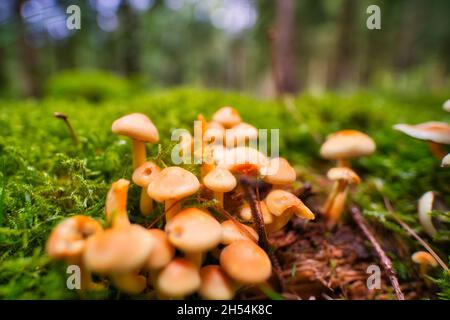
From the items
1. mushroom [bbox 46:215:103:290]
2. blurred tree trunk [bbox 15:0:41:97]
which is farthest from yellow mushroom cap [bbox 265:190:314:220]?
blurred tree trunk [bbox 15:0:41:97]

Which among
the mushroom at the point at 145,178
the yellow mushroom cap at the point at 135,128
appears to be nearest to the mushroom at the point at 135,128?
the yellow mushroom cap at the point at 135,128

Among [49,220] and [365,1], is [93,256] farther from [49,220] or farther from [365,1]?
[365,1]

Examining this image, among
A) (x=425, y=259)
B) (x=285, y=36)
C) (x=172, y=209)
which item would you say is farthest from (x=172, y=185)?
(x=285, y=36)

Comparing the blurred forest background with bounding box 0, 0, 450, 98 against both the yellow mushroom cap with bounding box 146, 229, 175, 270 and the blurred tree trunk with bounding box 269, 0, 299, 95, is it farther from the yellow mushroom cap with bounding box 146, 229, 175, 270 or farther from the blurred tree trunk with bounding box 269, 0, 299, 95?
the yellow mushroom cap with bounding box 146, 229, 175, 270

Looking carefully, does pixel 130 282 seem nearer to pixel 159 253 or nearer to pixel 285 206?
pixel 159 253

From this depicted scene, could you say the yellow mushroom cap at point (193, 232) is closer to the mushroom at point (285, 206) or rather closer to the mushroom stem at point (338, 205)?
the mushroom at point (285, 206)

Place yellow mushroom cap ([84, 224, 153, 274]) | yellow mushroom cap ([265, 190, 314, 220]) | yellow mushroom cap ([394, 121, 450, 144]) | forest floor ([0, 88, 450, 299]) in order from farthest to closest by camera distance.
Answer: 1. yellow mushroom cap ([394, 121, 450, 144])
2. yellow mushroom cap ([265, 190, 314, 220])
3. forest floor ([0, 88, 450, 299])
4. yellow mushroom cap ([84, 224, 153, 274])
